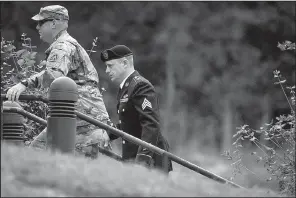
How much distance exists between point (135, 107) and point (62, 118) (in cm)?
134

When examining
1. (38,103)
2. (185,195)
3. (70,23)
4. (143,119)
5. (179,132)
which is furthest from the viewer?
(179,132)

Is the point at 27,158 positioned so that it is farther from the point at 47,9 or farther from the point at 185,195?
the point at 47,9

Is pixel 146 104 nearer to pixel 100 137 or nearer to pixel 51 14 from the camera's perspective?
pixel 100 137

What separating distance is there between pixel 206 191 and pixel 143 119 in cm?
237

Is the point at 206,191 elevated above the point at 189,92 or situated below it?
below

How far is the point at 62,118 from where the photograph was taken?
5613 millimetres

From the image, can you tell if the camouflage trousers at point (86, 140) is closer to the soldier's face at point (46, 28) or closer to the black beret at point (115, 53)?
the black beret at point (115, 53)

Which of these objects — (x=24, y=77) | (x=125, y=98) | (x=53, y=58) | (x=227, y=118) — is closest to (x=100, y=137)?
(x=125, y=98)

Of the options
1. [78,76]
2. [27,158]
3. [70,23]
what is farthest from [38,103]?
[70,23]

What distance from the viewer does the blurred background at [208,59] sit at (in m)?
20.4

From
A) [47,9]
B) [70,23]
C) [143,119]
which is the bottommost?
[143,119]

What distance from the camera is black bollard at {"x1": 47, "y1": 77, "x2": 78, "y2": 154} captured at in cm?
554

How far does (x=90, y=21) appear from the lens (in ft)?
63.9

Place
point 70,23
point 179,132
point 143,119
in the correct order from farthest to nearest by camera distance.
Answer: point 179,132, point 70,23, point 143,119
